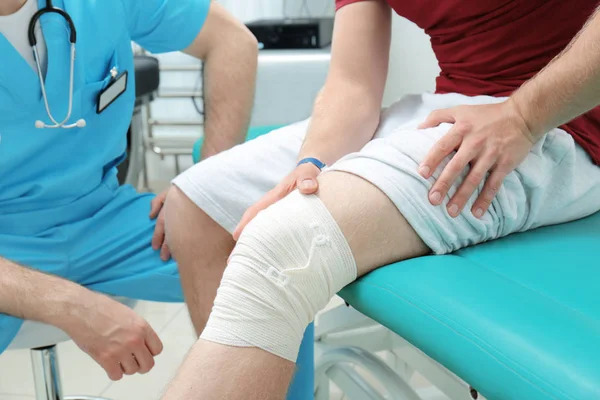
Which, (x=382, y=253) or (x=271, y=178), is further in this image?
(x=271, y=178)

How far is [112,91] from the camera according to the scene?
133cm

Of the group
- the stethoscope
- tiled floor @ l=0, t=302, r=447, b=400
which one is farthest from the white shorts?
tiled floor @ l=0, t=302, r=447, b=400

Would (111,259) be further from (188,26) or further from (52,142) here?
(188,26)

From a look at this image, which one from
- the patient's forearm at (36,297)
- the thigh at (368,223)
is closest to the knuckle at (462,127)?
the thigh at (368,223)

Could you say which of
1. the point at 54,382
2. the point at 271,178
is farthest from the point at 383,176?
the point at 54,382

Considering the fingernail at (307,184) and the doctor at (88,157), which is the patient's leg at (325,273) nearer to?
the fingernail at (307,184)

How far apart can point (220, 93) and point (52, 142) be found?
1.31ft

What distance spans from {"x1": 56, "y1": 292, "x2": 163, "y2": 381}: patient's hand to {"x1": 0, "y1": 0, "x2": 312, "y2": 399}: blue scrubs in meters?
0.26

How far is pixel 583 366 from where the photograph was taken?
0.60m

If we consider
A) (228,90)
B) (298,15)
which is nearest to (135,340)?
(228,90)

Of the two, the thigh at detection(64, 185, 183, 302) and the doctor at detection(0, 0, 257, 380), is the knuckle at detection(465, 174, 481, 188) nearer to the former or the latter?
the doctor at detection(0, 0, 257, 380)

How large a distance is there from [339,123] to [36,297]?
0.54 meters

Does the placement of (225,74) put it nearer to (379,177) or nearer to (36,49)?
(36,49)

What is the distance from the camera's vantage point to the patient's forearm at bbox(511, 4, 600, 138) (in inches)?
31.9
